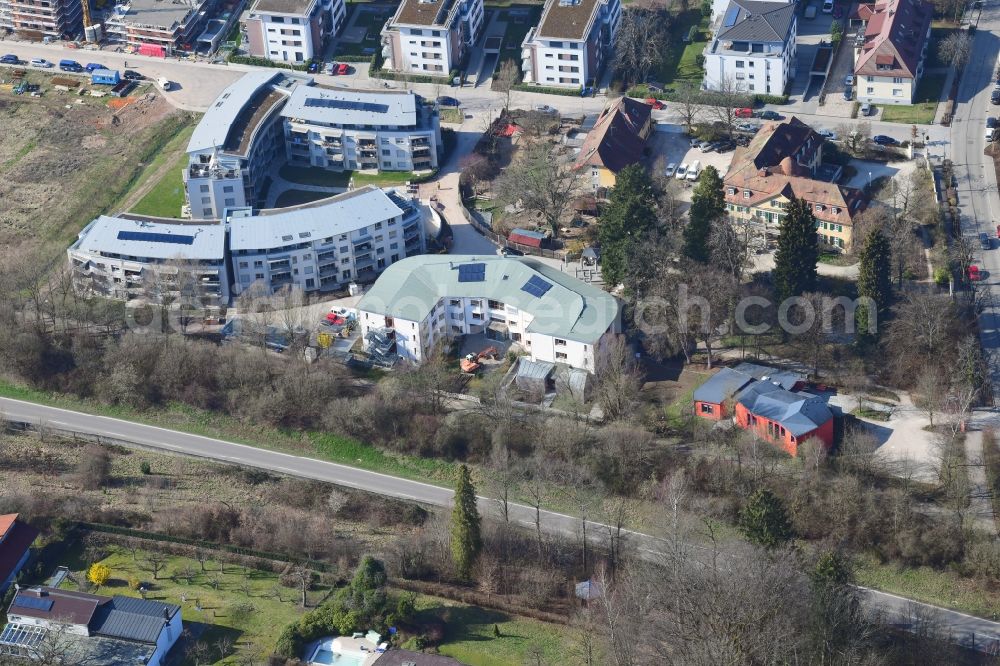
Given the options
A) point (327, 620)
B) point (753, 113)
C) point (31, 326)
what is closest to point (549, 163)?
point (753, 113)

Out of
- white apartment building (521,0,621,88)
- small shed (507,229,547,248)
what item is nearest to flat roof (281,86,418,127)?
white apartment building (521,0,621,88)

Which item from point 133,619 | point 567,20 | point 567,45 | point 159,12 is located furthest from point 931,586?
point 159,12

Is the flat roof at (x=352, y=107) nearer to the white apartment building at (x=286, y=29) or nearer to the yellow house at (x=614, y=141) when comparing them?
the white apartment building at (x=286, y=29)

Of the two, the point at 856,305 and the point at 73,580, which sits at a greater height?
the point at 856,305

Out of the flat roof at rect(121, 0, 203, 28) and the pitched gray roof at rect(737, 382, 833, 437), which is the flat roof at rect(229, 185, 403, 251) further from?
the flat roof at rect(121, 0, 203, 28)

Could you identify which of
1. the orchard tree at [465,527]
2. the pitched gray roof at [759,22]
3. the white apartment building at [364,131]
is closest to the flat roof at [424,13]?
the white apartment building at [364,131]

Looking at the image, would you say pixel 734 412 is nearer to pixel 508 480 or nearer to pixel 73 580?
pixel 508 480
